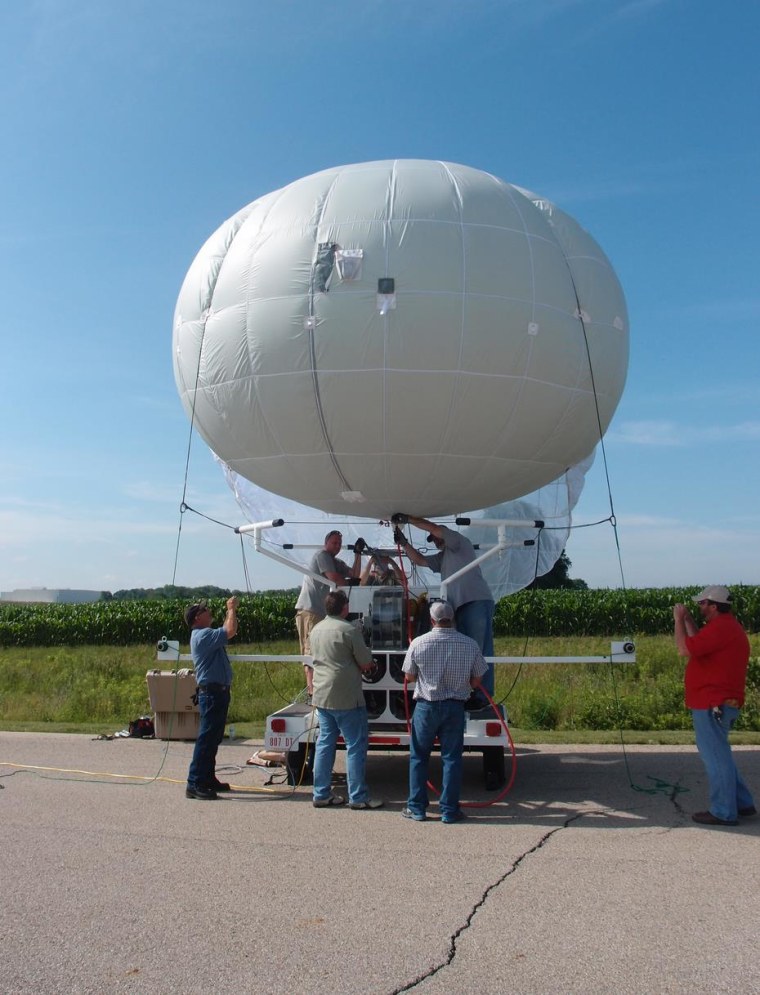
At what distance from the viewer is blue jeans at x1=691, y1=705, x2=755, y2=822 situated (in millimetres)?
6547

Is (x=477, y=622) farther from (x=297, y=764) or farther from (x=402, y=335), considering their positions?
(x=402, y=335)

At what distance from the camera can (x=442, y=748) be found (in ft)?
22.5

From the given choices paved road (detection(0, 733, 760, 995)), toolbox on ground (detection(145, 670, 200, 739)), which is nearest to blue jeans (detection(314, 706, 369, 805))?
paved road (detection(0, 733, 760, 995))

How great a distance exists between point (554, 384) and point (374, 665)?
2.83m

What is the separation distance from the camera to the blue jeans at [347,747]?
7336mm

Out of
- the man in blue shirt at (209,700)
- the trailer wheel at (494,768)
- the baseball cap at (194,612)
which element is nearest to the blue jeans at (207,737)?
the man in blue shirt at (209,700)

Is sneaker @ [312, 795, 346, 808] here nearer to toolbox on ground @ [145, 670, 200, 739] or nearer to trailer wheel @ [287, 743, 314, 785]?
trailer wheel @ [287, 743, 314, 785]

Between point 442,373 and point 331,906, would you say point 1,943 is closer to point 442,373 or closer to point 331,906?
point 331,906

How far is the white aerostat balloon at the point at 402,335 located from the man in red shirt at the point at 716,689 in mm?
2149

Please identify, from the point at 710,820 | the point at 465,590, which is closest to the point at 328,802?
the point at 465,590

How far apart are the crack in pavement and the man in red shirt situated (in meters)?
1.09

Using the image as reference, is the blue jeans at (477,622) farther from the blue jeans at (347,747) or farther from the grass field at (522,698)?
the blue jeans at (347,747)

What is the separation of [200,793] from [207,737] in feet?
1.50

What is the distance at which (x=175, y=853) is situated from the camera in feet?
19.0
